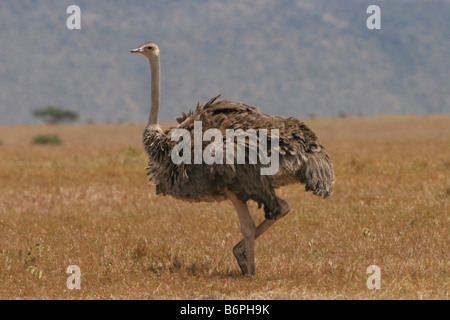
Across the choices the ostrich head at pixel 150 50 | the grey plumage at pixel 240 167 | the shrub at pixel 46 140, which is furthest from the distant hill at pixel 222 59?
the grey plumage at pixel 240 167

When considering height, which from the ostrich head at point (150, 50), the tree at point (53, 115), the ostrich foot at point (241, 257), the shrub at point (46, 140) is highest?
the tree at point (53, 115)

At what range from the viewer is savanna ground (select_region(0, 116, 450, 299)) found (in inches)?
287

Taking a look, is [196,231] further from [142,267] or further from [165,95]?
[165,95]

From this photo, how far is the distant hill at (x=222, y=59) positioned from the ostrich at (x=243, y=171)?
4131 inches

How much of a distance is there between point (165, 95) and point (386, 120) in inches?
3323

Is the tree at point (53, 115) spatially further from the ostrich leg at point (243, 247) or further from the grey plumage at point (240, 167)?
the ostrich leg at point (243, 247)

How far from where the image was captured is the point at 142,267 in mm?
8266

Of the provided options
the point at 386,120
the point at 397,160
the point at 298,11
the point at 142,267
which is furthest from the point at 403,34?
the point at 142,267

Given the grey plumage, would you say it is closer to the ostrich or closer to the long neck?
the ostrich

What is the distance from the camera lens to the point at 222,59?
136 metres

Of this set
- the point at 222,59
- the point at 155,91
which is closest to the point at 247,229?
the point at 155,91

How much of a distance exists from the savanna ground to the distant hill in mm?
98627

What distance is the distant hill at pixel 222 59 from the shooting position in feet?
410

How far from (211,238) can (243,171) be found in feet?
8.93
